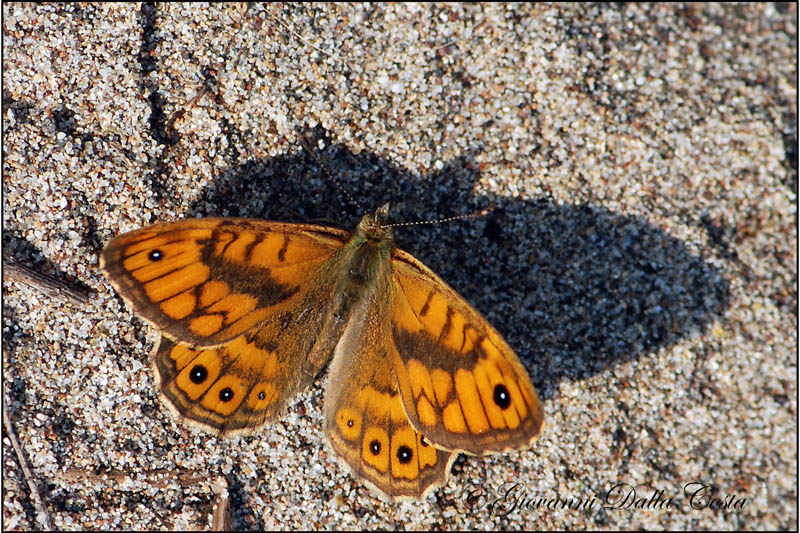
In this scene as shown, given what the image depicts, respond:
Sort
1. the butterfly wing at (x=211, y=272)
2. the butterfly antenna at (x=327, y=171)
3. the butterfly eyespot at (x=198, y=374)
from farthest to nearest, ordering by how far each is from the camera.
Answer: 1. the butterfly antenna at (x=327, y=171)
2. the butterfly eyespot at (x=198, y=374)
3. the butterfly wing at (x=211, y=272)

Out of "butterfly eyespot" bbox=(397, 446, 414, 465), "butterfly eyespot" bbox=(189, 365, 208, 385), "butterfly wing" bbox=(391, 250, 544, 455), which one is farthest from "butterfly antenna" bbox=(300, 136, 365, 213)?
"butterfly eyespot" bbox=(397, 446, 414, 465)

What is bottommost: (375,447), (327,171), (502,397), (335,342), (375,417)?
(375,447)

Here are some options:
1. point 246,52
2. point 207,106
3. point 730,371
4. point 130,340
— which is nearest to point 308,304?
point 130,340

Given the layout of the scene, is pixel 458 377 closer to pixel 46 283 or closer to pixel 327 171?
pixel 327 171

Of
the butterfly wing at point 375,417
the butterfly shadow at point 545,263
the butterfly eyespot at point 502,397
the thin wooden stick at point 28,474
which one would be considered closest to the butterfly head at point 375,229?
the butterfly wing at point 375,417

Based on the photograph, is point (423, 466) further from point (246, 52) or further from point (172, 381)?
point (246, 52)

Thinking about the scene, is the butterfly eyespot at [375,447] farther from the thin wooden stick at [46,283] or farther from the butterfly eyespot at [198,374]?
the thin wooden stick at [46,283]

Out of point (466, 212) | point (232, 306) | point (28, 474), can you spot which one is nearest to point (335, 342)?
point (232, 306)
